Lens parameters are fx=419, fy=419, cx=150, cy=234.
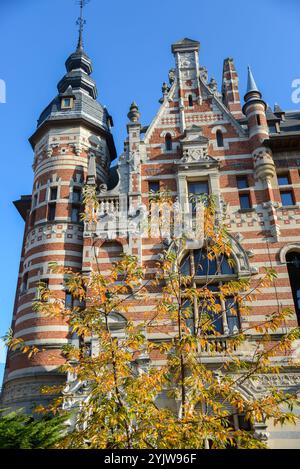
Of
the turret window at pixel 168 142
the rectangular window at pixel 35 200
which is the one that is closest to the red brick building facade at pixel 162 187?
the rectangular window at pixel 35 200

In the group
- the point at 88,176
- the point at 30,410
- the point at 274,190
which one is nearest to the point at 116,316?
the point at 30,410

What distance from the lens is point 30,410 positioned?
59.1 feet

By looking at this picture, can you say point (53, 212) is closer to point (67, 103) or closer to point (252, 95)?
point (67, 103)

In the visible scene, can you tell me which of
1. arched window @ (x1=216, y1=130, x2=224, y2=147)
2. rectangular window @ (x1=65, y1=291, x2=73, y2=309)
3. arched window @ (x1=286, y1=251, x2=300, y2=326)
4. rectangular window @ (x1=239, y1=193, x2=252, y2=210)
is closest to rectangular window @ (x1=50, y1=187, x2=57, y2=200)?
rectangular window @ (x1=65, y1=291, x2=73, y2=309)

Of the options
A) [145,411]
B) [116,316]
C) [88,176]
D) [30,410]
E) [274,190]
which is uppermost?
[88,176]

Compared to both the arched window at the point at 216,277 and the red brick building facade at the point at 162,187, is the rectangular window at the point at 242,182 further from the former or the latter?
the arched window at the point at 216,277

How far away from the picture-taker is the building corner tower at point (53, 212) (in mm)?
18688

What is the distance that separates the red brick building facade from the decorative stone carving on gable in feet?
0.17

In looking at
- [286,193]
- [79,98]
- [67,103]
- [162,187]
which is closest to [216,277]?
[162,187]

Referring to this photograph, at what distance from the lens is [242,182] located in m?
21.8

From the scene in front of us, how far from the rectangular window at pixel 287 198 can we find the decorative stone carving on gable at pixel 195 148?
3767mm
